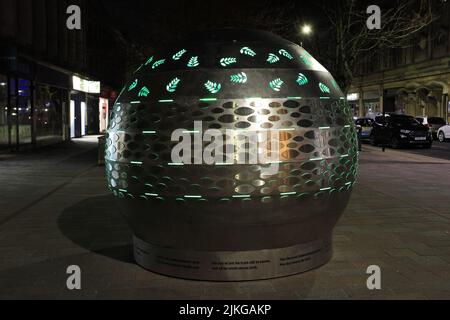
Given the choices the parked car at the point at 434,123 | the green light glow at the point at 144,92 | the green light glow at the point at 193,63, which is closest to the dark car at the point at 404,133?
the parked car at the point at 434,123

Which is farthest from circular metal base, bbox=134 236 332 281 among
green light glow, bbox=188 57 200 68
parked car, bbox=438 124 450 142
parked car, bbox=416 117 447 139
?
parked car, bbox=416 117 447 139

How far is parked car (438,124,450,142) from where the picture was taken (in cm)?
3266

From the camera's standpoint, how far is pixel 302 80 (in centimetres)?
521

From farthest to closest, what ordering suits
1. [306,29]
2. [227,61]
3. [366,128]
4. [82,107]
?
1. [82,107]
2. [366,128]
3. [306,29]
4. [227,61]

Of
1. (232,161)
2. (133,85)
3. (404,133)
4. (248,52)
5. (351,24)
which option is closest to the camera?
(232,161)

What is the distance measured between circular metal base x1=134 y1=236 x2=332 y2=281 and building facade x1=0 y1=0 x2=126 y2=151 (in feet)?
56.1

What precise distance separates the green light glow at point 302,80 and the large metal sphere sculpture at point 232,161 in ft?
0.04

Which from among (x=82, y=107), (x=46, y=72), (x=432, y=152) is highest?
(x=46, y=72)

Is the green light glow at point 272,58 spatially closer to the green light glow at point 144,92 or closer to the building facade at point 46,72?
the green light glow at point 144,92

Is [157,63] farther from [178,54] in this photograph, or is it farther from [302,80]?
[302,80]

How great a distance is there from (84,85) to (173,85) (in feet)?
106

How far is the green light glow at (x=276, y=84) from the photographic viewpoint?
5.02m

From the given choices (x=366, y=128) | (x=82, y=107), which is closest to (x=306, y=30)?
(x=366, y=128)

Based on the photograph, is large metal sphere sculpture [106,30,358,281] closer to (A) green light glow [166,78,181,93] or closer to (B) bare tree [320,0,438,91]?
(A) green light glow [166,78,181,93]
